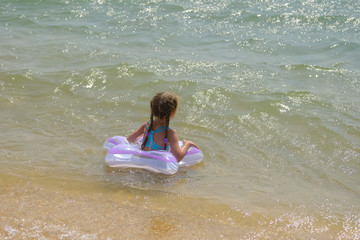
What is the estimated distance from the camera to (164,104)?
195 inches

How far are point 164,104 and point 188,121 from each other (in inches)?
62.2

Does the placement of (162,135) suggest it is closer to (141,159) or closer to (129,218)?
(141,159)

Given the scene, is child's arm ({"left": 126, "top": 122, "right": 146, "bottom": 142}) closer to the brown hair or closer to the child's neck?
the child's neck

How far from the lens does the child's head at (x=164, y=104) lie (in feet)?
16.2

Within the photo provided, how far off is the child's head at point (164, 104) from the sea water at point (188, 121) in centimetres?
68

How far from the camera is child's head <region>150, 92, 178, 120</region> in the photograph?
4945 mm

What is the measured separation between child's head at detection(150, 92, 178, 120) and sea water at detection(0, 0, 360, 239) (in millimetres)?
679

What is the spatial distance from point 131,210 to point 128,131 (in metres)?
2.17

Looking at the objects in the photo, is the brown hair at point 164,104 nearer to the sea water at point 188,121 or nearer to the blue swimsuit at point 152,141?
the blue swimsuit at point 152,141

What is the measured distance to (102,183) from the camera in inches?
183

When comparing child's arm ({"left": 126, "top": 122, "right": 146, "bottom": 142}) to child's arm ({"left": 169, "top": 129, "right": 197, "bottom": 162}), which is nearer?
child's arm ({"left": 169, "top": 129, "right": 197, "bottom": 162})

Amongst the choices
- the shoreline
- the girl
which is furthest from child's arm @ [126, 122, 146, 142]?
the shoreline

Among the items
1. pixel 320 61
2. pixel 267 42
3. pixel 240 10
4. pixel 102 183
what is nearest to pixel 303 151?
pixel 102 183

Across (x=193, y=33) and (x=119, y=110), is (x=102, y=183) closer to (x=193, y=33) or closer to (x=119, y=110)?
(x=119, y=110)
